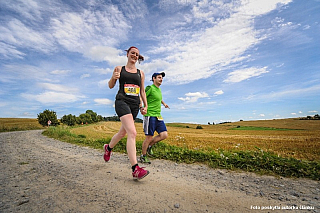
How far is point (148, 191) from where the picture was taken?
2.42 meters

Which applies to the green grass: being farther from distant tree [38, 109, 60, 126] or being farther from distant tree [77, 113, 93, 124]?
distant tree [77, 113, 93, 124]

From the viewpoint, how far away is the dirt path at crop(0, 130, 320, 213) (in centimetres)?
202

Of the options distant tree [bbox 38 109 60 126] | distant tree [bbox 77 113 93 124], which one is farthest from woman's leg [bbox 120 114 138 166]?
distant tree [bbox 77 113 93 124]

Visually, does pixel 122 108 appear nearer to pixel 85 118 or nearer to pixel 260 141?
pixel 260 141

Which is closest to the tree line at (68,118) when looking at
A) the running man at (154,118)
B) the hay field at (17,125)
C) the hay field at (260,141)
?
the hay field at (17,125)

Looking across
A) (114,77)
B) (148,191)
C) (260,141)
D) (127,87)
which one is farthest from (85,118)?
(148,191)

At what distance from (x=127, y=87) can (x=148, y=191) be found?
186 cm

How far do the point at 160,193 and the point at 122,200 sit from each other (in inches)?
20.5

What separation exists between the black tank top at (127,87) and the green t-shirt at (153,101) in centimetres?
138

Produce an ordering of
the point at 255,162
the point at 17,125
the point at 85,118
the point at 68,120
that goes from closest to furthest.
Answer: the point at 255,162
the point at 17,125
the point at 68,120
the point at 85,118

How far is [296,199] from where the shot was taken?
2285mm

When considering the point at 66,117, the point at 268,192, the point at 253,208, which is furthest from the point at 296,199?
the point at 66,117

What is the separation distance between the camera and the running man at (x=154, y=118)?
4625mm

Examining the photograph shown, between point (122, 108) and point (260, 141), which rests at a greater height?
point (122, 108)
